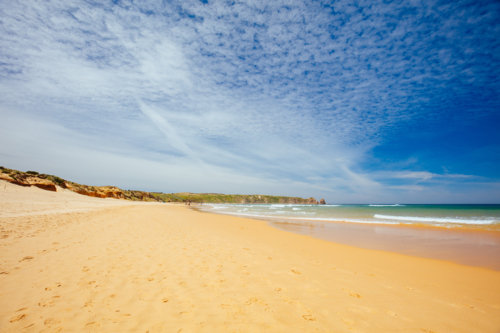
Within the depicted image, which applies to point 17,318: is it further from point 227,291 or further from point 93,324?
point 227,291

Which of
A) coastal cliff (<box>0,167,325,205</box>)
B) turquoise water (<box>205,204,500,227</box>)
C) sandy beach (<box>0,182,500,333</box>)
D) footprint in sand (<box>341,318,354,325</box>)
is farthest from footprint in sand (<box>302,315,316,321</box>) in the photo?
coastal cliff (<box>0,167,325,205</box>)

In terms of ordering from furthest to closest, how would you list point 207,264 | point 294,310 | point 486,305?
point 207,264, point 486,305, point 294,310

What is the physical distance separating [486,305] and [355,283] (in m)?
2.41

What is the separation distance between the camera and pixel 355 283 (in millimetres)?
4848

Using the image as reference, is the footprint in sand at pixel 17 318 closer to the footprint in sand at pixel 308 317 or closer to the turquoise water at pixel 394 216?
the footprint in sand at pixel 308 317

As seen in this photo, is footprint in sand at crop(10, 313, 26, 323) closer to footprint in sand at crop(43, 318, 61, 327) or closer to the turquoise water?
footprint in sand at crop(43, 318, 61, 327)

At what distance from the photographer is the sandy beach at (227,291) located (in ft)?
10.2

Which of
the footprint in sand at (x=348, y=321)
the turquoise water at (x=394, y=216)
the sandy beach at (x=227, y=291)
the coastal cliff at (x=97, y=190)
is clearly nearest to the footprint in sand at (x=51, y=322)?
the sandy beach at (x=227, y=291)

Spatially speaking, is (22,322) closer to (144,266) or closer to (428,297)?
(144,266)

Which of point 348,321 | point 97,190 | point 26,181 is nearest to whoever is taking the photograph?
point 348,321

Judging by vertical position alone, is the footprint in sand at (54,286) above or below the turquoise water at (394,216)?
below

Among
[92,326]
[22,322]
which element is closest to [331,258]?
[92,326]

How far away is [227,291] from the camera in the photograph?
418 centimetres

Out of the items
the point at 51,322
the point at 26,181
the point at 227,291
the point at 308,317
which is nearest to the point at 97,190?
the point at 26,181
